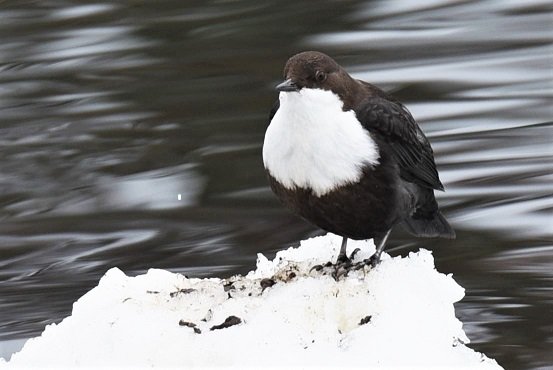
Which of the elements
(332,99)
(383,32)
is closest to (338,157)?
(332,99)

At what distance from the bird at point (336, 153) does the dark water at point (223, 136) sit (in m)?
1.14

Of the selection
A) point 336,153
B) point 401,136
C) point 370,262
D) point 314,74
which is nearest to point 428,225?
point 401,136

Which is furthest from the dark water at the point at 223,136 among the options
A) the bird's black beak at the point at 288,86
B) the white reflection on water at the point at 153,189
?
the bird's black beak at the point at 288,86

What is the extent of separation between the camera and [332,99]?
180 inches

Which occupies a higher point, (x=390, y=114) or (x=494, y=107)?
(x=390, y=114)

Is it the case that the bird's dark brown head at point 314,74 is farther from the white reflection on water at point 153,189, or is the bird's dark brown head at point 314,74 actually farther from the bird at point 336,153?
the white reflection on water at point 153,189

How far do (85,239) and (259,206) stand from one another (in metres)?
1.04

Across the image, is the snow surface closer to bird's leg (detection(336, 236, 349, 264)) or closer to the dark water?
bird's leg (detection(336, 236, 349, 264))

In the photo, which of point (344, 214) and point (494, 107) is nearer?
point (344, 214)

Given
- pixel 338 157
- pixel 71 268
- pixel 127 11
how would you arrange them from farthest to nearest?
pixel 127 11, pixel 71 268, pixel 338 157

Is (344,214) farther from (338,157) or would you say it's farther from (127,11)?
(127,11)

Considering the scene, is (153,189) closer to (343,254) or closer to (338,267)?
(343,254)

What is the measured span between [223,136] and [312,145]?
4138mm

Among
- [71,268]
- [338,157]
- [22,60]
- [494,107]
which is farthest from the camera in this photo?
[22,60]
